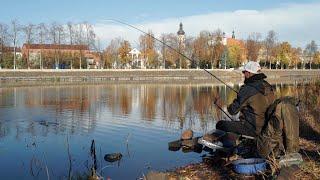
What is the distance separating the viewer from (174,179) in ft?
25.7

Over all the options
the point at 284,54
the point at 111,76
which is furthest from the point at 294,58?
the point at 111,76

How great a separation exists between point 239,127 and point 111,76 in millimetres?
61464

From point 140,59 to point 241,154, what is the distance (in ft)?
295

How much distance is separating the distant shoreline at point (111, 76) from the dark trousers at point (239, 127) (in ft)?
153

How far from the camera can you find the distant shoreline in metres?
61.5

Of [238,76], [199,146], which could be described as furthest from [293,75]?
[199,146]

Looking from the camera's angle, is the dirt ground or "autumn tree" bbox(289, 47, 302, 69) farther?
"autumn tree" bbox(289, 47, 302, 69)

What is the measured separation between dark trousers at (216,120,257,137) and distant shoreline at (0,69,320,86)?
46492 mm

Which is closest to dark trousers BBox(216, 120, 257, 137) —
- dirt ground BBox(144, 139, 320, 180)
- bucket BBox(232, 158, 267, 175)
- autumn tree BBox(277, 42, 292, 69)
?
dirt ground BBox(144, 139, 320, 180)

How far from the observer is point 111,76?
70188 millimetres

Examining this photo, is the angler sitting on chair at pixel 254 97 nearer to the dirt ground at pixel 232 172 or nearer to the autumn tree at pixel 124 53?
the dirt ground at pixel 232 172

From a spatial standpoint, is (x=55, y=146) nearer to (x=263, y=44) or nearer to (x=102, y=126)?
(x=102, y=126)

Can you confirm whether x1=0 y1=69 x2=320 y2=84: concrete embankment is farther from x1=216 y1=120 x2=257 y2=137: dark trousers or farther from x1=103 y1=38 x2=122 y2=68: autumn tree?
x1=216 y1=120 x2=257 y2=137: dark trousers

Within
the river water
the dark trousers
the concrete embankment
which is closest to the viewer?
the dark trousers
